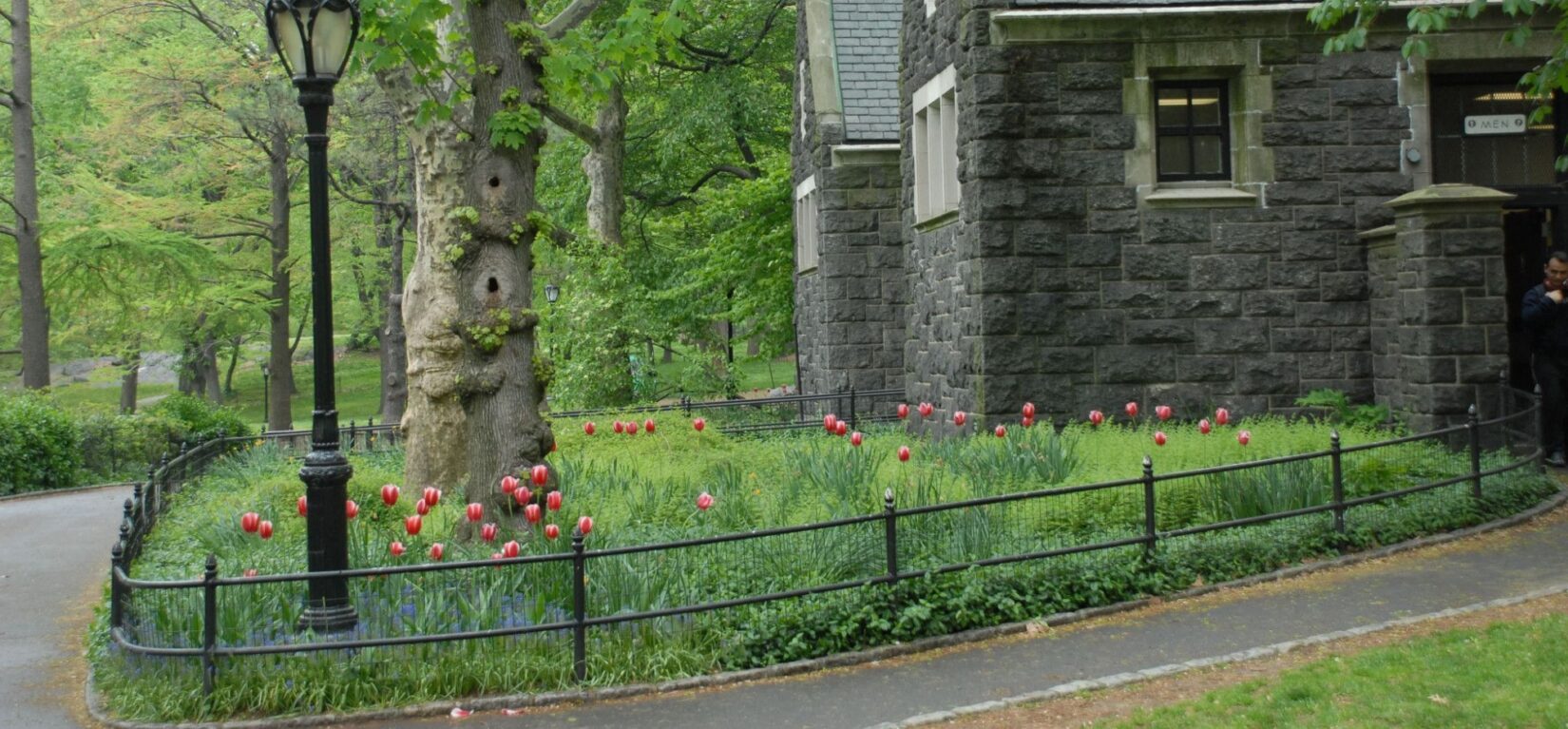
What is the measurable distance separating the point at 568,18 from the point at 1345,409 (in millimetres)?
8037

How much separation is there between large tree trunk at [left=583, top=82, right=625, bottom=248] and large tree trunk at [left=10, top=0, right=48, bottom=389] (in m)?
9.82

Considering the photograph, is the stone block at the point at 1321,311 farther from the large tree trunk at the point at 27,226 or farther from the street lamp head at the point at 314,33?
the large tree trunk at the point at 27,226

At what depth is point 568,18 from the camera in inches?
514

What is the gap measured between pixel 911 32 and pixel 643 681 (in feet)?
36.1

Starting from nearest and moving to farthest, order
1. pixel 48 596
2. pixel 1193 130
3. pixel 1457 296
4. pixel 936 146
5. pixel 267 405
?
pixel 48 596 < pixel 1457 296 < pixel 1193 130 < pixel 936 146 < pixel 267 405

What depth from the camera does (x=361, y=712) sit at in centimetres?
743

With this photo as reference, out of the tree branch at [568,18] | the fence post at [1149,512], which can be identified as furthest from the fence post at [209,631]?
the tree branch at [568,18]

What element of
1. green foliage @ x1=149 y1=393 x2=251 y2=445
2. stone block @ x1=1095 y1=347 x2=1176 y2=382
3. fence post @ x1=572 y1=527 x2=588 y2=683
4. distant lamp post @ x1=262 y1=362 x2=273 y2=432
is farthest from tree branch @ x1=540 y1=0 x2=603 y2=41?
distant lamp post @ x1=262 y1=362 x2=273 y2=432

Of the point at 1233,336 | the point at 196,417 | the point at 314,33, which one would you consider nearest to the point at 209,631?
the point at 314,33

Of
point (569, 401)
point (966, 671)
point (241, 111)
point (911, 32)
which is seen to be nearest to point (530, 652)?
point (966, 671)

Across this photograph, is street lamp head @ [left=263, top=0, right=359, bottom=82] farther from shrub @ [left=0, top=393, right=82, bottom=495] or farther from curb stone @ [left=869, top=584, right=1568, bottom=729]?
shrub @ [left=0, top=393, right=82, bottom=495]

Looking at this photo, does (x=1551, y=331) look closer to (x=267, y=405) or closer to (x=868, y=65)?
(x=868, y=65)

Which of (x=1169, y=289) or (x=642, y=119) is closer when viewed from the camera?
(x=1169, y=289)

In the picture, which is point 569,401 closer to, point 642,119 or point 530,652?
point 642,119
